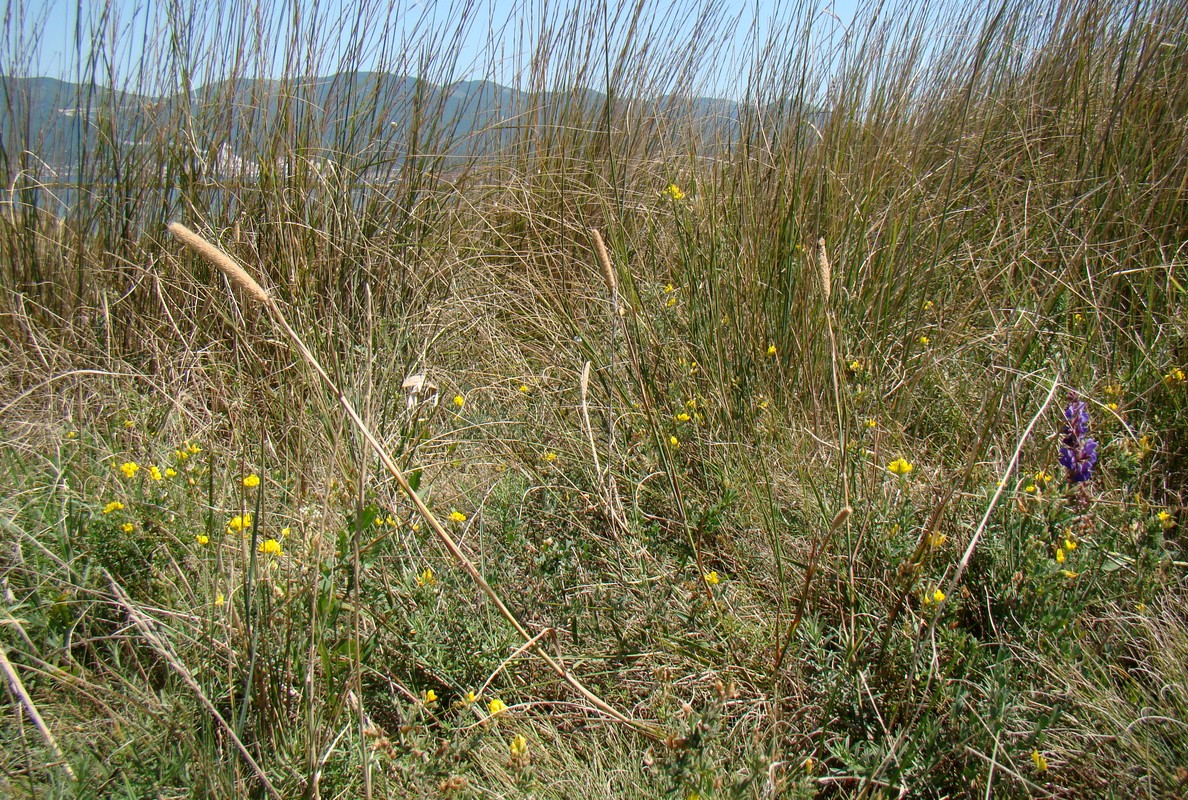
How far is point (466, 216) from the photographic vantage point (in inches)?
106

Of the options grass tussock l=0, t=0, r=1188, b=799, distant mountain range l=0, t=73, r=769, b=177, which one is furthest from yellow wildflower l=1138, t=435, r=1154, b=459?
distant mountain range l=0, t=73, r=769, b=177

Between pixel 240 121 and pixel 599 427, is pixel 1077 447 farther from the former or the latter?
pixel 240 121

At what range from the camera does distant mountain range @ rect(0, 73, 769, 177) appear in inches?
93.7

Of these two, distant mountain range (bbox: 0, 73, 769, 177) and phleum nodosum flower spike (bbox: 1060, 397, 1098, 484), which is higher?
distant mountain range (bbox: 0, 73, 769, 177)

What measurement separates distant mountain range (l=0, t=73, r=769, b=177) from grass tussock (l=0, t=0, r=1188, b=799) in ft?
0.05

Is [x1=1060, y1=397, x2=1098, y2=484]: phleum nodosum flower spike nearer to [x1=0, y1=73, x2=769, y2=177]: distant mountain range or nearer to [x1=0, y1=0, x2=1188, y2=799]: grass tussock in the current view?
[x1=0, y1=0, x2=1188, y2=799]: grass tussock

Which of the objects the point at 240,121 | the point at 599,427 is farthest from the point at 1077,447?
the point at 240,121

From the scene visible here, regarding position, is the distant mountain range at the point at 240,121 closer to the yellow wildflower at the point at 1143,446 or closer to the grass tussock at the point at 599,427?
the grass tussock at the point at 599,427

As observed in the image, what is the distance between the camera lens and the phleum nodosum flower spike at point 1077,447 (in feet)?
4.30

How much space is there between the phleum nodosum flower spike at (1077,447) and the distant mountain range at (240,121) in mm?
1372

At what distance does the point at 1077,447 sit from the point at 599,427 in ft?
3.29

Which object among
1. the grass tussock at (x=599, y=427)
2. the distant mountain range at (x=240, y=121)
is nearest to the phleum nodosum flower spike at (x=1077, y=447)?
the grass tussock at (x=599, y=427)

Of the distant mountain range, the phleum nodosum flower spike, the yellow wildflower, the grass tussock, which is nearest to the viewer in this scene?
the grass tussock

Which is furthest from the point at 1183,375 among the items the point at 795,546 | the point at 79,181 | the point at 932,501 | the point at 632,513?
the point at 79,181
